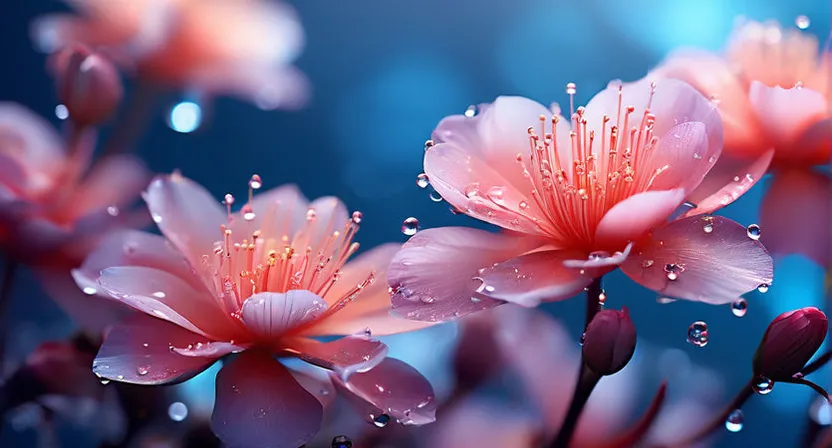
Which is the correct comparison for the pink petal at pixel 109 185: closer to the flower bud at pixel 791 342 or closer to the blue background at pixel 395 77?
the blue background at pixel 395 77

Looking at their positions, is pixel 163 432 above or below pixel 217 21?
below

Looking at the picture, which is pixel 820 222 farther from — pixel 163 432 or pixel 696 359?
pixel 163 432

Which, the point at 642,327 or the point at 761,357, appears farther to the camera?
the point at 642,327

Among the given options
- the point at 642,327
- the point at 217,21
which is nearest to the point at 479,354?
the point at 642,327

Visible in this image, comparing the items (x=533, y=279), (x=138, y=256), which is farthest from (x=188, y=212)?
(x=533, y=279)

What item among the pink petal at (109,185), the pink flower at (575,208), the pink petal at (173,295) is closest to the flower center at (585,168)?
the pink flower at (575,208)

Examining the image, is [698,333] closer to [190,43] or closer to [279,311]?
[279,311]

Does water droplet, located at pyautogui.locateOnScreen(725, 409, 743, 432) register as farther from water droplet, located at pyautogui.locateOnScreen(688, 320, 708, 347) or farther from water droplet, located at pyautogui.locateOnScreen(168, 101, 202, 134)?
water droplet, located at pyautogui.locateOnScreen(168, 101, 202, 134)
